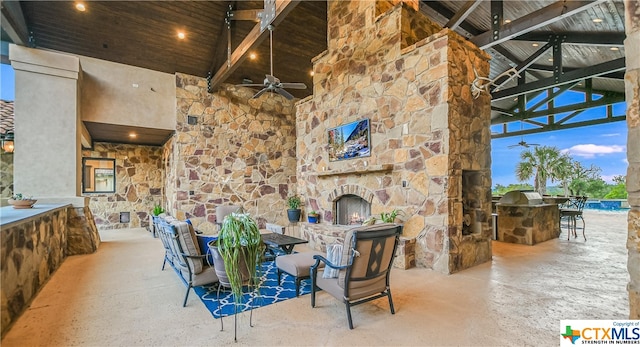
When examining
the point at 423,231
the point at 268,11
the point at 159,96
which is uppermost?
the point at 268,11

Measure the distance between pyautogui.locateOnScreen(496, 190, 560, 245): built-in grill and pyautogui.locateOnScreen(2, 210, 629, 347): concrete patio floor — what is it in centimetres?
140

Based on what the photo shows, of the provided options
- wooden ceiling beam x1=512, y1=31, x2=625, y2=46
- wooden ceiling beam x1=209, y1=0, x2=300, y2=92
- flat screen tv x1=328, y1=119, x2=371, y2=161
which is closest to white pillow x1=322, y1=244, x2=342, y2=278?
flat screen tv x1=328, y1=119, x2=371, y2=161

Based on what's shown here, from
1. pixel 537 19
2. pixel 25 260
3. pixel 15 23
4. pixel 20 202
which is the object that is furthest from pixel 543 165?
pixel 15 23

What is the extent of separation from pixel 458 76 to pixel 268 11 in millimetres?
2969

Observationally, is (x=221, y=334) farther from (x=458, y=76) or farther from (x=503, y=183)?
(x=503, y=183)

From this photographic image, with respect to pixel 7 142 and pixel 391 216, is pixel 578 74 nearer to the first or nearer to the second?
pixel 391 216

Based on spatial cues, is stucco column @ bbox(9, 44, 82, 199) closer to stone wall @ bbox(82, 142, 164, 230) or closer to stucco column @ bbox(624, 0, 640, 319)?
stone wall @ bbox(82, 142, 164, 230)

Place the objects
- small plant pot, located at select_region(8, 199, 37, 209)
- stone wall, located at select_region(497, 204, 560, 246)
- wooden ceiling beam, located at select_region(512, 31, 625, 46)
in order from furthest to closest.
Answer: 1. stone wall, located at select_region(497, 204, 560, 246)
2. wooden ceiling beam, located at select_region(512, 31, 625, 46)
3. small plant pot, located at select_region(8, 199, 37, 209)

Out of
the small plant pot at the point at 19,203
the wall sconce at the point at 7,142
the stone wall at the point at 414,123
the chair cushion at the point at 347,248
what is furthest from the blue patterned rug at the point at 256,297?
the wall sconce at the point at 7,142

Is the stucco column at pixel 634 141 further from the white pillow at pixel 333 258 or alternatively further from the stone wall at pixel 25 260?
the stone wall at pixel 25 260

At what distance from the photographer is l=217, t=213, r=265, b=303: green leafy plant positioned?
88.4 inches

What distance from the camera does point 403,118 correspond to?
4.63 m

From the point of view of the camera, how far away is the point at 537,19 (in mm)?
4645

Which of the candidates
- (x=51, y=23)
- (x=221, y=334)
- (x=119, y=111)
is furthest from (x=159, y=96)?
(x=221, y=334)
